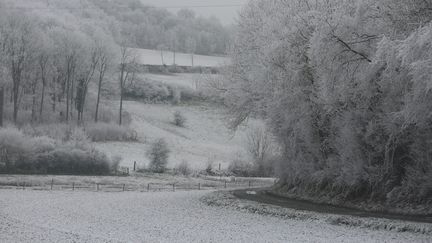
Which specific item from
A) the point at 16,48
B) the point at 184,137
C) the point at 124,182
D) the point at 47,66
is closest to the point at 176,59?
the point at 184,137

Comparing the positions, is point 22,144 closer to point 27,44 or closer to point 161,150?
point 161,150

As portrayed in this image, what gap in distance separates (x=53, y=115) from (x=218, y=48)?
270 feet

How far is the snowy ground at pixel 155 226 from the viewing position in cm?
1884

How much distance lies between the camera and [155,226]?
2192 cm

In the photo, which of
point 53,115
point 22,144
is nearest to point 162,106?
point 53,115

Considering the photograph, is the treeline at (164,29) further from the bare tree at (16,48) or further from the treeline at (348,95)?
the treeline at (348,95)

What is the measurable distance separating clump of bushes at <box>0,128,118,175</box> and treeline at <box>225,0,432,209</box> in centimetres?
2335

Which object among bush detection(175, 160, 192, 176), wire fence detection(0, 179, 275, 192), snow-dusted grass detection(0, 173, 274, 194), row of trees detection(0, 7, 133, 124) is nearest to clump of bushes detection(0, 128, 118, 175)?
snow-dusted grass detection(0, 173, 274, 194)

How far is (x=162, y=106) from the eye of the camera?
98812 millimetres

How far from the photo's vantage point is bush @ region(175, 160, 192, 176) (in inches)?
2440

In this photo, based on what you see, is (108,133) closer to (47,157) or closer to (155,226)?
(47,157)

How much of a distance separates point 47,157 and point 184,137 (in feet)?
99.0

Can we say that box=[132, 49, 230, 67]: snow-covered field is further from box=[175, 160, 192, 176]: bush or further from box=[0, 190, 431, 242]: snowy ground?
box=[0, 190, 431, 242]: snowy ground

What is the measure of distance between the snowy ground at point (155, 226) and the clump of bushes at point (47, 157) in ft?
80.8
